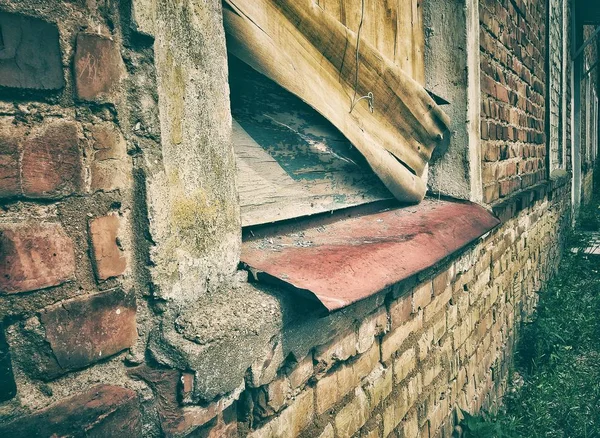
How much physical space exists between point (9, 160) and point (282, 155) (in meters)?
0.93

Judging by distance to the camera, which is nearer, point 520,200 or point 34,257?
point 34,257

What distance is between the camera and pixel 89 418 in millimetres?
759

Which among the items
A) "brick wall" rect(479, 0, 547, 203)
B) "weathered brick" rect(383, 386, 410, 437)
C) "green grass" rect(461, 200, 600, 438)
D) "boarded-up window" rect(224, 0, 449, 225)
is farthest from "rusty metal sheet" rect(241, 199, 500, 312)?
"green grass" rect(461, 200, 600, 438)

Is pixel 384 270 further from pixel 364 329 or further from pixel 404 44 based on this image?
pixel 404 44

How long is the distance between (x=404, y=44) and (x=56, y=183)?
6.03 ft

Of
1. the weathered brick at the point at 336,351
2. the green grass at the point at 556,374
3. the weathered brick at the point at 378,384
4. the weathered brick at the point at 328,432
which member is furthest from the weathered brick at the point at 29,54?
the green grass at the point at 556,374

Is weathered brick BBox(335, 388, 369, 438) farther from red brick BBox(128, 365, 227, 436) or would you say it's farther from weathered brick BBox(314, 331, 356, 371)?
red brick BBox(128, 365, 227, 436)

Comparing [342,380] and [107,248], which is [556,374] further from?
[107,248]

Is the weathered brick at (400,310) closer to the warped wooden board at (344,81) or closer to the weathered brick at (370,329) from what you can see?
the weathered brick at (370,329)

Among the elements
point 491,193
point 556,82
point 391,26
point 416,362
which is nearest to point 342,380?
point 416,362

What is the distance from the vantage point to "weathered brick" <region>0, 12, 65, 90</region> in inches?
26.8

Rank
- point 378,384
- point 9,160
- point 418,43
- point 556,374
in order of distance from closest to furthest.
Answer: point 9,160
point 378,384
point 418,43
point 556,374

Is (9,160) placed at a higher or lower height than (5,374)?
higher

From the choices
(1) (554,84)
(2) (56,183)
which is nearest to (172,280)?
(2) (56,183)
